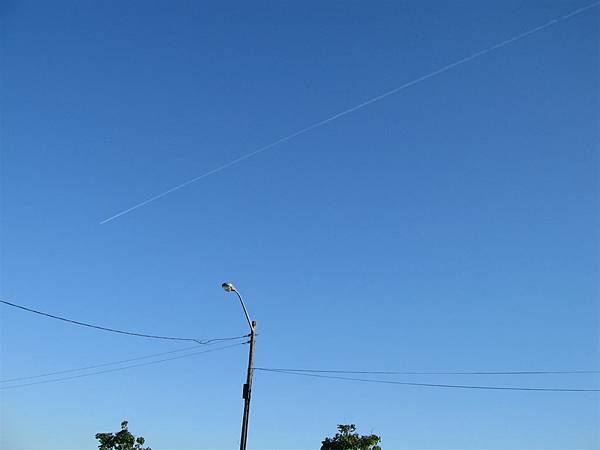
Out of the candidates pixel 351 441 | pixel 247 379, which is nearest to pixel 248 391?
pixel 247 379

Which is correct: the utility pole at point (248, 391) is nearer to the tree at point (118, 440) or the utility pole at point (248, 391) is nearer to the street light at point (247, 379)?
the street light at point (247, 379)

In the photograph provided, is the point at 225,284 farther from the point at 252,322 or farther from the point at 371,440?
the point at 371,440

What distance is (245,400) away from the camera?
2000cm

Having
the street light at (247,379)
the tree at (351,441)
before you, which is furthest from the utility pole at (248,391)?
the tree at (351,441)

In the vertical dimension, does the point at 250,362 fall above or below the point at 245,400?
above

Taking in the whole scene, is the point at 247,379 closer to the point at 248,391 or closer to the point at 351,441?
the point at 248,391

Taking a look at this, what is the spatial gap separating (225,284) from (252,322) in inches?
85.7

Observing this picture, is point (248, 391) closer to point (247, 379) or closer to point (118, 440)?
point (247, 379)

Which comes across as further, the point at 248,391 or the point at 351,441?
the point at 351,441

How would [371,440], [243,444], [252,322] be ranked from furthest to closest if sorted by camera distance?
1. [371,440]
2. [252,322]
3. [243,444]

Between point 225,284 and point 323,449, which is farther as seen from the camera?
point 323,449

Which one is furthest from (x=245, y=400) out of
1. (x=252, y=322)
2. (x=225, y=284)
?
(x=225, y=284)

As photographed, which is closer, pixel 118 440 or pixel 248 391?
pixel 248 391

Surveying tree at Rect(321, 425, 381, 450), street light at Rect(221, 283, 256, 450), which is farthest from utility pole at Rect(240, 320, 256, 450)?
tree at Rect(321, 425, 381, 450)
